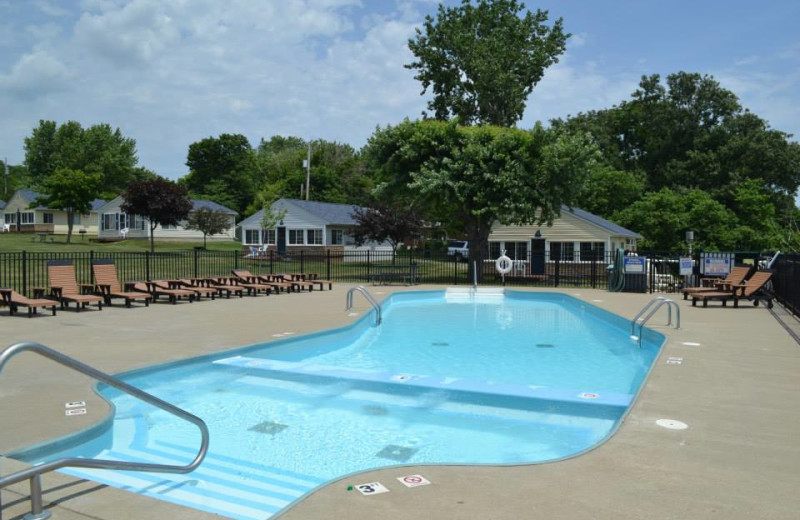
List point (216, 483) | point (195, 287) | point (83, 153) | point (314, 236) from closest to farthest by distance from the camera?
point (216, 483) → point (195, 287) → point (314, 236) → point (83, 153)

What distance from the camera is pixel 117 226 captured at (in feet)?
171

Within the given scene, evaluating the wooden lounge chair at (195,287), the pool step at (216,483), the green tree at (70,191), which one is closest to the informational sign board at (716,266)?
the wooden lounge chair at (195,287)

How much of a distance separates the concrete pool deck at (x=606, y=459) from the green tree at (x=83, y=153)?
6813 cm

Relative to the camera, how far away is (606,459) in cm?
481

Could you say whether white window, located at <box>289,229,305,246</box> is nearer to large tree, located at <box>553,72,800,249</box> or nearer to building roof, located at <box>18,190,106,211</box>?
large tree, located at <box>553,72,800,249</box>

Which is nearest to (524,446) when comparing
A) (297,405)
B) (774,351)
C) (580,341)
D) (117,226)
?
(297,405)

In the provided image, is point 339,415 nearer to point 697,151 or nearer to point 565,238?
point 565,238

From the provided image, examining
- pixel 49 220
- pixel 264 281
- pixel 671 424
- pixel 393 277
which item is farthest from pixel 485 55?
pixel 49 220

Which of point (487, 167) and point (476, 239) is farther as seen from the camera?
point (476, 239)

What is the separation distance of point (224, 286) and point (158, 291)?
2.45m

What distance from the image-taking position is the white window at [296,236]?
149ft

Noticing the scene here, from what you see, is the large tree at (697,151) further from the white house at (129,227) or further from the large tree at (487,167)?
the white house at (129,227)

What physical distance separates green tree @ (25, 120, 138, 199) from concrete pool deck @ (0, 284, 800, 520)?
68.1 m

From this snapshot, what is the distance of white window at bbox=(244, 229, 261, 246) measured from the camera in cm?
4750
